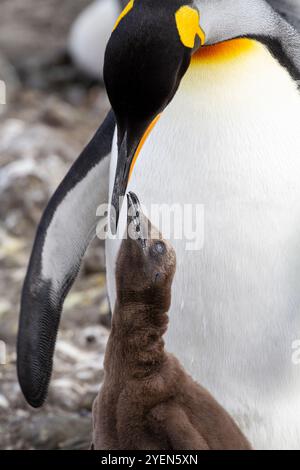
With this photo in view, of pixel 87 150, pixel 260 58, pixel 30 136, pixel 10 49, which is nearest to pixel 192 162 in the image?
pixel 260 58

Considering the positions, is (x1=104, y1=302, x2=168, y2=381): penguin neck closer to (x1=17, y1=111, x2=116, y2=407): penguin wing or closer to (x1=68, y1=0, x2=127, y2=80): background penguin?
(x1=17, y1=111, x2=116, y2=407): penguin wing

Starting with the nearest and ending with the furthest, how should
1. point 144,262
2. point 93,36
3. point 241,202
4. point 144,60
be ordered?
point 144,60 → point 144,262 → point 241,202 → point 93,36

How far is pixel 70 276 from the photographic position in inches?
85.8

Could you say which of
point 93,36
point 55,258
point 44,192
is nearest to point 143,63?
point 55,258

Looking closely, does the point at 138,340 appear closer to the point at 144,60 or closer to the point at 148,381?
the point at 148,381

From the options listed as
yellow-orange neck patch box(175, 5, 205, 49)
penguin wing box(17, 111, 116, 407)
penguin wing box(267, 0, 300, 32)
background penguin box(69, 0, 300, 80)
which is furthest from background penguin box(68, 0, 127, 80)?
yellow-orange neck patch box(175, 5, 205, 49)

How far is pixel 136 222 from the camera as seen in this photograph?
163cm

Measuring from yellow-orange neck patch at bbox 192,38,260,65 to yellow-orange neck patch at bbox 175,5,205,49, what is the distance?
8.5 inches

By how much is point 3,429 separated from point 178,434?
92cm

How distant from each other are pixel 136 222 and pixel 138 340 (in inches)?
8.2
